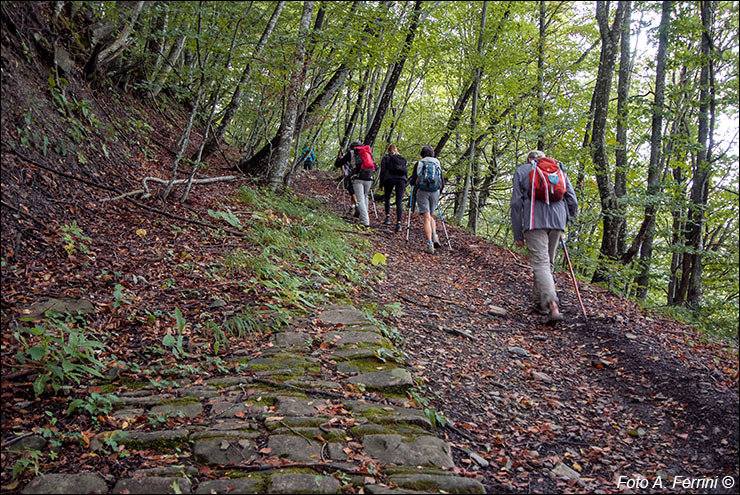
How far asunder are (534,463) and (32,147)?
19.8 ft

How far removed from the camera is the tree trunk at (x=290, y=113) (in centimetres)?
777

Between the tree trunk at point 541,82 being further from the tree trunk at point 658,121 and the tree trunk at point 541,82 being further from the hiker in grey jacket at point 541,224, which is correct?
→ the hiker in grey jacket at point 541,224

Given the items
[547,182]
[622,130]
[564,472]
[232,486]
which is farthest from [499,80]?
[232,486]

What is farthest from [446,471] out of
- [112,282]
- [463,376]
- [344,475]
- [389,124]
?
[389,124]

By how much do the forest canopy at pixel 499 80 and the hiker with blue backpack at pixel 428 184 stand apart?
2.35m

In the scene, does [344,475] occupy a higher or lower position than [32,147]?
lower

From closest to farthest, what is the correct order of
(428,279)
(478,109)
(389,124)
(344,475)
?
(344,475)
(428,279)
(478,109)
(389,124)

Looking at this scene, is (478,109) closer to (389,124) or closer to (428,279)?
(389,124)

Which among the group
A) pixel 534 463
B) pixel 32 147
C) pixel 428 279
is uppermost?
pixel 32 147

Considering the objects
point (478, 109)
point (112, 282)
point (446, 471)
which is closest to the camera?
point (446, 471)

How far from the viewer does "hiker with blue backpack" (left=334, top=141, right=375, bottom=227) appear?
440 inches

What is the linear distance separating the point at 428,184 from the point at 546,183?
3.83m

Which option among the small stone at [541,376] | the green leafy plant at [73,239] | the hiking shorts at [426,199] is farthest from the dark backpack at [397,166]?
the green leafy plant at [73,239]

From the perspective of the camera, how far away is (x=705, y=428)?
12.0ft
